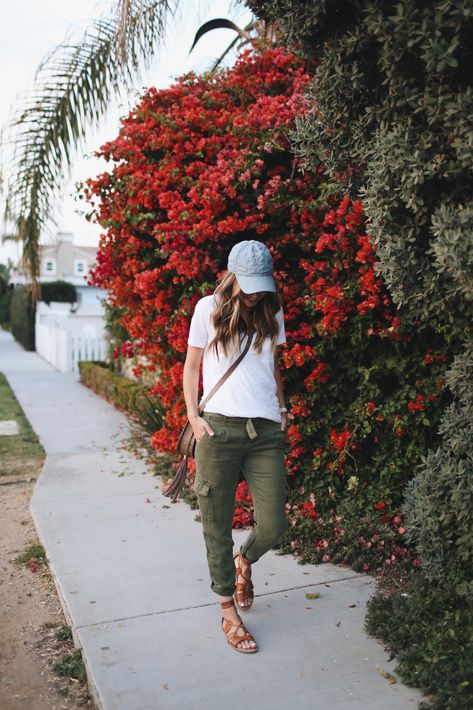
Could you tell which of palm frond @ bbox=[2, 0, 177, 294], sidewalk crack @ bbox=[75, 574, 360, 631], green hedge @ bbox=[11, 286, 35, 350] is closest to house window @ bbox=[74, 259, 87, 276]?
green hedge @ bbox=[11, 286, 35, 350]

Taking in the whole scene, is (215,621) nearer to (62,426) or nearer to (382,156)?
(382,156)

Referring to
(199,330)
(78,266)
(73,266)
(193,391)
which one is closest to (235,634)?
(193,391)

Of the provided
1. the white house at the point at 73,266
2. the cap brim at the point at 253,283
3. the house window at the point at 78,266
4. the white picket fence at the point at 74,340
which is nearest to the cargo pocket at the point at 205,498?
the cap brim at the point at 253,283

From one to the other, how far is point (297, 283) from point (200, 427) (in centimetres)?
191

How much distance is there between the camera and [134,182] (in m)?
5.11

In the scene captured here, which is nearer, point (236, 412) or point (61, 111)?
point (236, 412)

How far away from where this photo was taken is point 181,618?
3.47 meters

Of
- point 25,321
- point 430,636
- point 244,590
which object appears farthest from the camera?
point 25,321

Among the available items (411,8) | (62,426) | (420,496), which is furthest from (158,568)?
(62,426)

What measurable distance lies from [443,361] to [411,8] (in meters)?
2.16

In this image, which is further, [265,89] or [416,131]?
[265,89]

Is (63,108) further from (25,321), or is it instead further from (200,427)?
(25,321)

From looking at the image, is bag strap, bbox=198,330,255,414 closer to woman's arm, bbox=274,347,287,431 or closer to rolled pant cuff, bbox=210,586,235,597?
woman's arm, bbox=274,347,287,431

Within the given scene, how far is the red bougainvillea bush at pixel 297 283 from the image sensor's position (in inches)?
166
